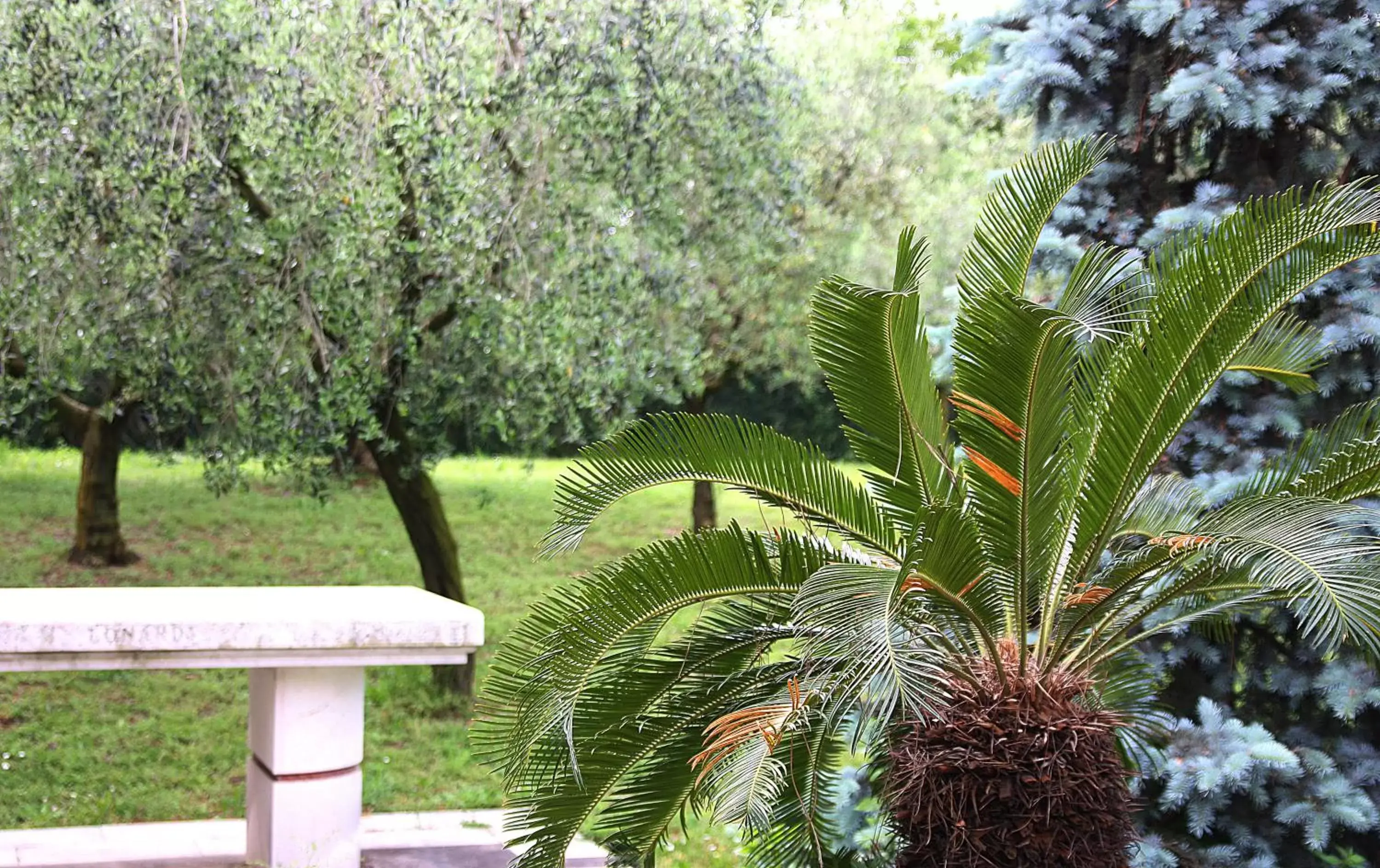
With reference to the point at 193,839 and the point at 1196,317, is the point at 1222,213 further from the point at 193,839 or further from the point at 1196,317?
the point at 193,839

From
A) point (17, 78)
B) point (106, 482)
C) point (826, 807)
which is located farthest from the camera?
point (106, 482)

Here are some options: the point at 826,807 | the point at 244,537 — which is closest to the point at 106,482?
the point at 244,537

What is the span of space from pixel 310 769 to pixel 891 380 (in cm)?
281

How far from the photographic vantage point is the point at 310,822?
5.12 metres

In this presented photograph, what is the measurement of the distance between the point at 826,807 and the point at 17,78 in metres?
5.22

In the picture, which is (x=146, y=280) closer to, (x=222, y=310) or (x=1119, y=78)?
(x=222, y=310)

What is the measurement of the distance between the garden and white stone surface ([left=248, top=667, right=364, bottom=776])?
0.04 metres

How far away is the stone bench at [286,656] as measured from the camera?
15.5 ft

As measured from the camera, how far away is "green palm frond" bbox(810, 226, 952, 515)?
163 inches

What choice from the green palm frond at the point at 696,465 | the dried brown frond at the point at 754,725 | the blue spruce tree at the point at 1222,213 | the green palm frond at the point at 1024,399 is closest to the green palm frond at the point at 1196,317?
the green palm frond at the point at 1024,399

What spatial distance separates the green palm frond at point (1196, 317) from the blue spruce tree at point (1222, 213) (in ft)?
3.89

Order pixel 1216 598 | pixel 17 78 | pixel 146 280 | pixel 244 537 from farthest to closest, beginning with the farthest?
pixel 244 537, pixel 146 280, pixel 17 78, pixel 1216 598

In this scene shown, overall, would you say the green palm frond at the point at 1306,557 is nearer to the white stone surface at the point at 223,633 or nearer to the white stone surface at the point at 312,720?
the white stone surface at the point at 223,633

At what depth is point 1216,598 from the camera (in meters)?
4.35
